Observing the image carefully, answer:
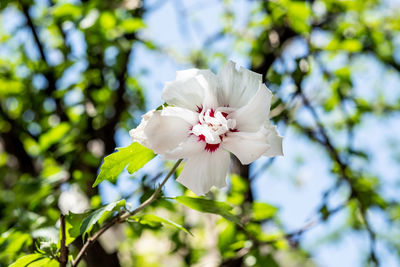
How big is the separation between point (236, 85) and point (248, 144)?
90mm

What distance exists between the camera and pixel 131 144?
1.95ft

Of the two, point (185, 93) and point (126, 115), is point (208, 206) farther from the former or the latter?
point (126, 115)

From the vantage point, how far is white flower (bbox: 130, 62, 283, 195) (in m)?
0.54

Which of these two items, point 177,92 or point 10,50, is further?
point 10,50

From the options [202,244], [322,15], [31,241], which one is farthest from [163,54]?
[31,241]

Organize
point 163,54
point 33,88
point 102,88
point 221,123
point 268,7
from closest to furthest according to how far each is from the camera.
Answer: point 221,123, point 268,7, point 102,88, point 33,88, point 163,54

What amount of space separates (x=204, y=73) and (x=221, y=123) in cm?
9

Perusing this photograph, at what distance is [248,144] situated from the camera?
1.82 ft

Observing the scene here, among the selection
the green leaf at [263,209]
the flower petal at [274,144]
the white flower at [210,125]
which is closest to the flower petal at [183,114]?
the white flower at [210,125]

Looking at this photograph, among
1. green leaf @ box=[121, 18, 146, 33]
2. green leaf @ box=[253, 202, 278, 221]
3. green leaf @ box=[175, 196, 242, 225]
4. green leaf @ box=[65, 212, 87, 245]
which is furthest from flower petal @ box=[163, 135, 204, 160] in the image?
green leaf @ box=[121, 18, 146, 33]

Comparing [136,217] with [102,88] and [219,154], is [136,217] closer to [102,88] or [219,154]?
[219,154]

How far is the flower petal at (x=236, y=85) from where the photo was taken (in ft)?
1.91

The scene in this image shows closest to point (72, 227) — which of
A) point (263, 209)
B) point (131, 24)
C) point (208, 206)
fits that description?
point (208, 206)

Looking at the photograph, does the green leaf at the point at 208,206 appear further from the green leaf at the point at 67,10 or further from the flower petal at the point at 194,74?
the green leaf at the point at 67,10
